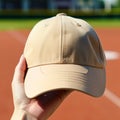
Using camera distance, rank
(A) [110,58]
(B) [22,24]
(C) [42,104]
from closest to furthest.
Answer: (C) [42,104] < (A) [110,58] < (B) [22,24]

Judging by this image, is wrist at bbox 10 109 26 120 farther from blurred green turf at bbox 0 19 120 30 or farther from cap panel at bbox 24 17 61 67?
blurred green turf at bbox 0 19 120 30

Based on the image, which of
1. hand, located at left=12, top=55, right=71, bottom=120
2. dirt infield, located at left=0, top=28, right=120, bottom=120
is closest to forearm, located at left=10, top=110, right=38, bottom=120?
hand, located at left=12, top=55, right=71, bottom=120

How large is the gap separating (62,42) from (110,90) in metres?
7.49

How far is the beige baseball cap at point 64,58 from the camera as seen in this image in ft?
6.75

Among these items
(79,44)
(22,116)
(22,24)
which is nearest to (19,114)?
(22,116)

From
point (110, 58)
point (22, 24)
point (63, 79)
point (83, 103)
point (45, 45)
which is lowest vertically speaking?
point (22, 24)

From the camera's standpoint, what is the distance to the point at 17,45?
17641mm

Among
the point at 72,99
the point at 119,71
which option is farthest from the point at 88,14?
the point at 72,99

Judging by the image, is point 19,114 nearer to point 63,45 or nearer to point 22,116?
point 22,116

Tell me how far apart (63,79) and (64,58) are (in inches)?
3.7

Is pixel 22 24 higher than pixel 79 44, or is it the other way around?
pixel 79 44

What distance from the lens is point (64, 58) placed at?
210 cm

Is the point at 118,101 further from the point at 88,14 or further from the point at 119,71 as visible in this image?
the point at 88,14

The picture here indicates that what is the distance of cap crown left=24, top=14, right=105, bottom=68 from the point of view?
2.09 metres
